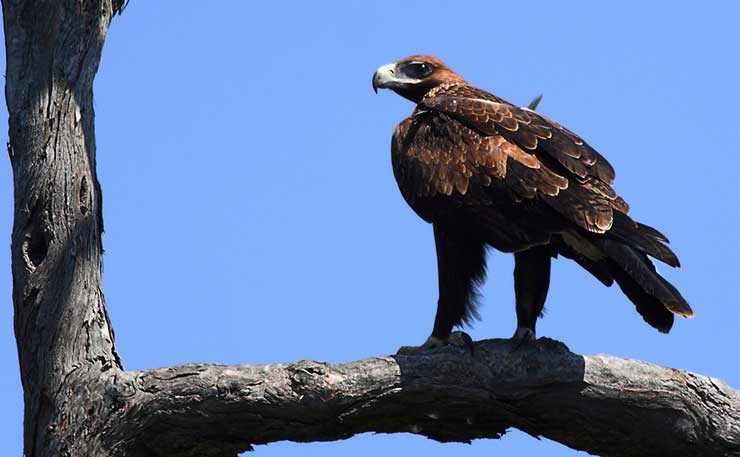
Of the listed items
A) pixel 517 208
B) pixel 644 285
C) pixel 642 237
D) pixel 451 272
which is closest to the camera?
pixel 644 285

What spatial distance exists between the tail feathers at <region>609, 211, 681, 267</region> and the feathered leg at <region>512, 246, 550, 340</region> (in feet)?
2.30

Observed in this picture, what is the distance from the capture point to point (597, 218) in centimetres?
691

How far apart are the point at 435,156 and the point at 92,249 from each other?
6.20ft

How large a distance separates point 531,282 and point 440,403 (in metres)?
1.10

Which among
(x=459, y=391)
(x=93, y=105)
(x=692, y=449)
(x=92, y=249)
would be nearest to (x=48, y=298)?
(x=92, y=249)

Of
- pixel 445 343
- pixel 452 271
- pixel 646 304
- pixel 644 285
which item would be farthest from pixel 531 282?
pixel 644 285

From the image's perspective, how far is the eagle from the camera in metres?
6.94

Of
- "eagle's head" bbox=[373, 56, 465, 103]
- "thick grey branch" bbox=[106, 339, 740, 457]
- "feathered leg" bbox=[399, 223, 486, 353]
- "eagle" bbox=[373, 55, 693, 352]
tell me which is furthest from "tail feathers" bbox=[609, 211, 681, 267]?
"eagle's head" bbox=[373, 56, 465, 103]

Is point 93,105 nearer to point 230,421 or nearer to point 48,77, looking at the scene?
point 48,77

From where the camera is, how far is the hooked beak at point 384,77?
29.0 feet

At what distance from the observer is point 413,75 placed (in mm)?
8906

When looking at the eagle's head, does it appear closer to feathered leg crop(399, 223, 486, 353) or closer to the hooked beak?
the hooked beak

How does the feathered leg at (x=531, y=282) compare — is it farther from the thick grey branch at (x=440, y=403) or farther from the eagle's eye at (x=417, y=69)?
the eagle's eye at (x=417, y=69)

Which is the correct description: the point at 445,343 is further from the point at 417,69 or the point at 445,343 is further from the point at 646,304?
the point at 417,69
